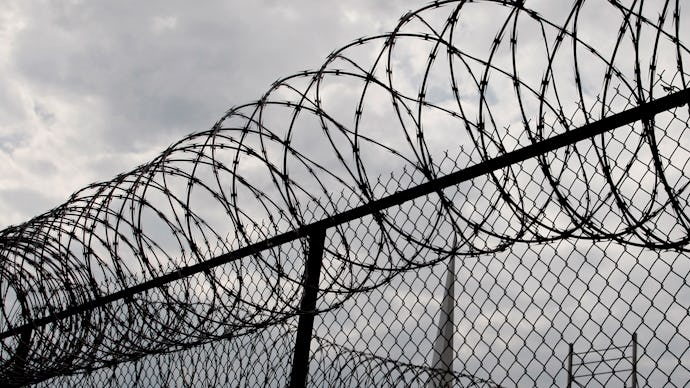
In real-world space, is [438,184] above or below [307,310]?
above

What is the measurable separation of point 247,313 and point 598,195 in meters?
2.39

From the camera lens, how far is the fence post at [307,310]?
15.9ft

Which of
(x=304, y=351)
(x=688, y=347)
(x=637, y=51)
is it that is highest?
(x=637, y=51)

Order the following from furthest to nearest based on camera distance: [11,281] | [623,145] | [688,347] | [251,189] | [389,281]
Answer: [11,281] → [251,189] → [389,281] → [623,145] → [688,347]

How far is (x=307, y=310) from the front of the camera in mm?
4914

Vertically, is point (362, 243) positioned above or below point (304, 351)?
above

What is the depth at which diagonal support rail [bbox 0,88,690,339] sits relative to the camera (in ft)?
11.0

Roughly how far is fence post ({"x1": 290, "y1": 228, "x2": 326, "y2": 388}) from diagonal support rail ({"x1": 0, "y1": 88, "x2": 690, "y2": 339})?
101 millimetres

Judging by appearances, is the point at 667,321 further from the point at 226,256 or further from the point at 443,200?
the point at 226,256

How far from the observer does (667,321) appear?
3.05m

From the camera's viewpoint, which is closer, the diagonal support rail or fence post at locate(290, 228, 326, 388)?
the diagonal support rail

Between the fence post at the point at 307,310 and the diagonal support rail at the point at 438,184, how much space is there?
0.10 m

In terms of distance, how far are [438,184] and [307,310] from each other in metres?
1.28

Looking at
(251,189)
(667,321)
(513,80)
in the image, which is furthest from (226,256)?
(667,321)
